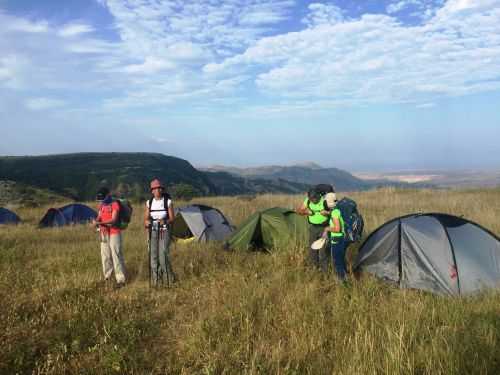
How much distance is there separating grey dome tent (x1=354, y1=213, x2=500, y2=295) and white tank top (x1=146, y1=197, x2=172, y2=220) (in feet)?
12.5

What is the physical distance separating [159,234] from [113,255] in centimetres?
96

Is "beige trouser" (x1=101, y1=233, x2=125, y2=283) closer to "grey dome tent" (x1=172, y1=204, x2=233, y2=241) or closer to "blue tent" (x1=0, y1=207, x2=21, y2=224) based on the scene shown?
"grey dome tent" (x1=172, y1=204, x2=233, y2=241)

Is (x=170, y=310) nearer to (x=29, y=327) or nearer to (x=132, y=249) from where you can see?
(x=29, y=327)

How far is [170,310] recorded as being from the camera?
16.9 feet

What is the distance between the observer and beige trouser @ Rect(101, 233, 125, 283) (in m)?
6.63

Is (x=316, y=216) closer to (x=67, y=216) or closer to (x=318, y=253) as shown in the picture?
(x=318, y=253)

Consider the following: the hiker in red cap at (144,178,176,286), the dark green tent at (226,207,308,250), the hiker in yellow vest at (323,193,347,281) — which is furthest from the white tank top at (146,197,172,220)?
the dark green tent at (226,207,308,250)

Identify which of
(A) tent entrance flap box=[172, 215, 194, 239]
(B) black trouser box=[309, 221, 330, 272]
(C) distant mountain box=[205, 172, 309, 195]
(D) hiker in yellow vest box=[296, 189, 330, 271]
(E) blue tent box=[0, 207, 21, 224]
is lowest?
(C) distant mountain box=[205, 172, 309, 195]

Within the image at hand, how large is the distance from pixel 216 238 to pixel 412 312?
25.0ft

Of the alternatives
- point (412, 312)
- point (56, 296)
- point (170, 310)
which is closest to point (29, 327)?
point (56, 296)

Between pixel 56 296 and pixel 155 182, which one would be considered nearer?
pixel 56 296

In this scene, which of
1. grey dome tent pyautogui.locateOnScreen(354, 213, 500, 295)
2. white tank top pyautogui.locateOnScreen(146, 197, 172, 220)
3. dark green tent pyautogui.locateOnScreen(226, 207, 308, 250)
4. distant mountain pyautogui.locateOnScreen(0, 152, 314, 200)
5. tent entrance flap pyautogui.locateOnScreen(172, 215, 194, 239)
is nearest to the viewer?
grey dome tent pyautogui.locateOnScreen(354, 213, 500, 295)

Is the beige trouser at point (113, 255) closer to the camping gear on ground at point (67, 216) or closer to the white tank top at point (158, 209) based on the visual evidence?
the white tank top at point (158, 209)

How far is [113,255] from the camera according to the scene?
21.8 ft
